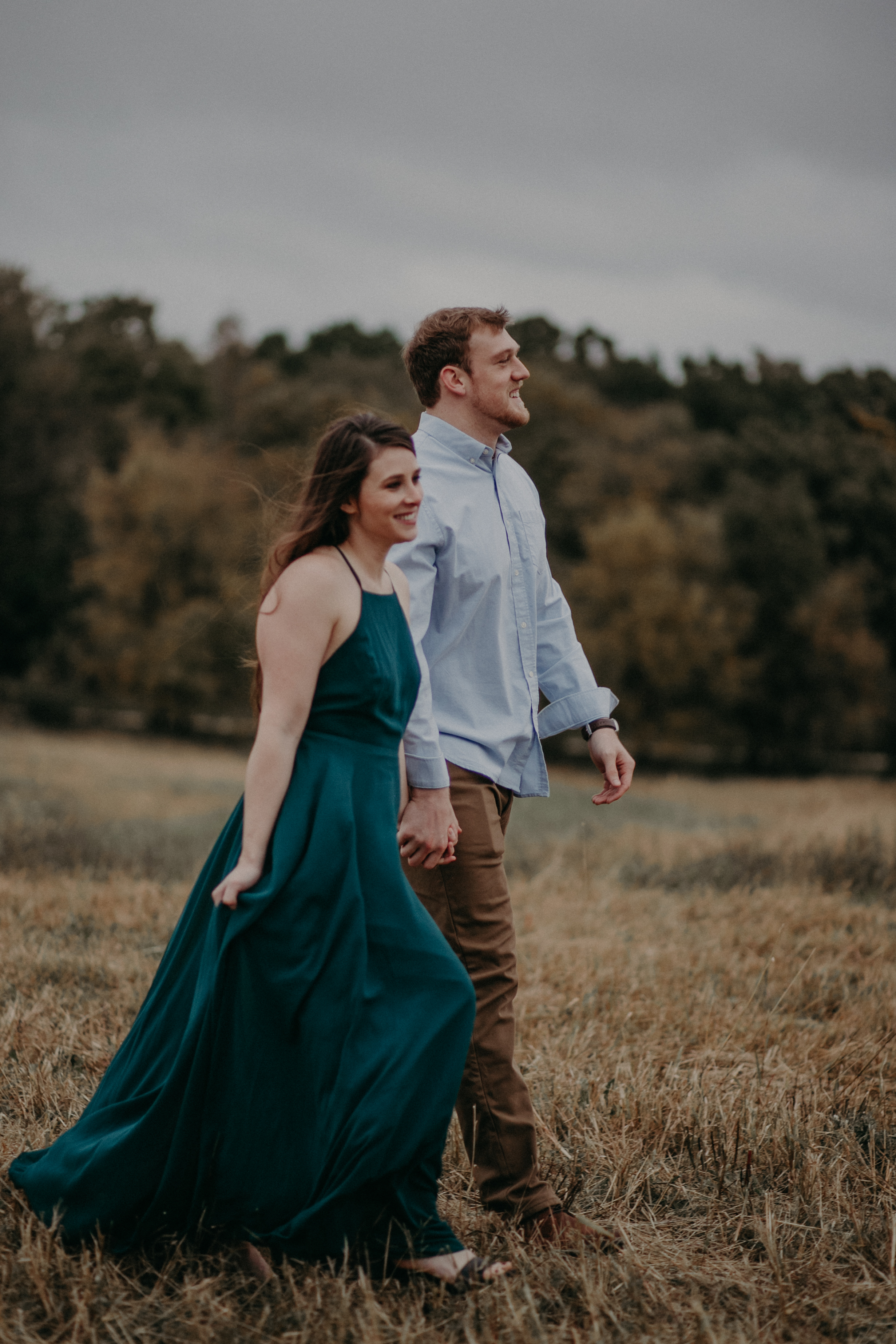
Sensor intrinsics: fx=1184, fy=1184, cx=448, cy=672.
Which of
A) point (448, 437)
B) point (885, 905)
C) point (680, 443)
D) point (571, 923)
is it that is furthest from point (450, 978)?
point (680, 443)

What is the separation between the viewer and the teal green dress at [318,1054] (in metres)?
2.64

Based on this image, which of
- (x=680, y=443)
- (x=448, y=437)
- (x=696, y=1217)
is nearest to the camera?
(x=696, y=1217)

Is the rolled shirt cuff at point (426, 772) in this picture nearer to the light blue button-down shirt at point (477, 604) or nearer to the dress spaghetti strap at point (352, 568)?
the light blue button-down shirt at point (477, 604)

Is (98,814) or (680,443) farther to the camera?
(680,443)

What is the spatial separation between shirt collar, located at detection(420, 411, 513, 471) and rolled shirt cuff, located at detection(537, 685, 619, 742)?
2.50 feet

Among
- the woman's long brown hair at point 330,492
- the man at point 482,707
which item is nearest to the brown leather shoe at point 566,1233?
the man at point 482,707

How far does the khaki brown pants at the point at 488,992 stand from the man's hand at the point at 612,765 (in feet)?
1.25

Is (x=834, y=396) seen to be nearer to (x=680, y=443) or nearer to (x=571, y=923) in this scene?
(x=680, y=443)

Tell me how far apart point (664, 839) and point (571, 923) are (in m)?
4.04

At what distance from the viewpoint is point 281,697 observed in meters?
2.71

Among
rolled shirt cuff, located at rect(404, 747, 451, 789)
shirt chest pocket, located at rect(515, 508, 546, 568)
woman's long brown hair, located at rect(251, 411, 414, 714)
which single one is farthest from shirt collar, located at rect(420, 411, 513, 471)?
rolled shirt cuff, located at rect(404, 747, 451, 789)

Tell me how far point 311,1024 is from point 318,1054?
7 cm

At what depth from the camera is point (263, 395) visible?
45.8 m

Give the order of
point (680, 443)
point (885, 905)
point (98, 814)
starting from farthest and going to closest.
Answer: point (680, 443), point (98, 814), point (885, 905)
